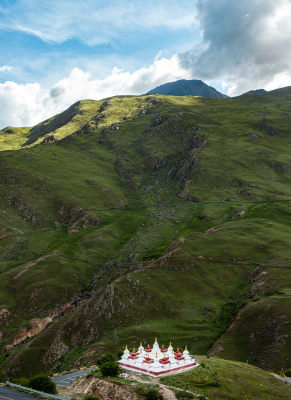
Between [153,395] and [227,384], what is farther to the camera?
[227,384]

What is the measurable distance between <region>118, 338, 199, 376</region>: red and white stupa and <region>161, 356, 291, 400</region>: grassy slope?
255 centimetres

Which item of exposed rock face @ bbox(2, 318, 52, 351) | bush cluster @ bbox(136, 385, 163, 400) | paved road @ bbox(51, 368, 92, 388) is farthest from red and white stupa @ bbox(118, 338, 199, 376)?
exposed rock face @ bbox(2, 318, 52, 351)

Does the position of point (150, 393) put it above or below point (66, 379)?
above

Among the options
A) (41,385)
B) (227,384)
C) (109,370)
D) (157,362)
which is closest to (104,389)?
(109,370)

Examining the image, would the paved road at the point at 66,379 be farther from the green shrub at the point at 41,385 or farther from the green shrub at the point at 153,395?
the green shrub at the point at 153,395

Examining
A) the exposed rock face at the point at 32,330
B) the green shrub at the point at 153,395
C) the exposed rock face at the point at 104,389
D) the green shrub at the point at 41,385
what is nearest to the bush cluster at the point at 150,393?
the green shrub at the point at 153,395

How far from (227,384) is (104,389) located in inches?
766

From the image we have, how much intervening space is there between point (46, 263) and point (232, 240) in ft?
279

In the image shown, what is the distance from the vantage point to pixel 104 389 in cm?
6222

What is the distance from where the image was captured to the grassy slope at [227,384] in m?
60.8

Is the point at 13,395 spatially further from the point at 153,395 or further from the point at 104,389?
the point at 153,395

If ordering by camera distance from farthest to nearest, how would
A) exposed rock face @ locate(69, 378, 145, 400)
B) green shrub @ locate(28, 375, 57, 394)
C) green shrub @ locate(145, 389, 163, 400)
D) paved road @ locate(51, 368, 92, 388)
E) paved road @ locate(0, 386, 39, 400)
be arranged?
paved road @ locate(51, 368, 92, 388)
green shrub @ locate(28, 375, 57, 394)
exposed rock face @ locate(69, 378, 145, 400)
green shrub @ locate(145, 389, 163, 400)
paved road @ locate(0, 386, 39, 400)

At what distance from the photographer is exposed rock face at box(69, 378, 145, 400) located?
58.5 meters

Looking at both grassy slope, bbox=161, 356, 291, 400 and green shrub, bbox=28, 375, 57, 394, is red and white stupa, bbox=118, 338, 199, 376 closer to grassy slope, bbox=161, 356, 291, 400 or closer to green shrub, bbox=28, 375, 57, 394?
grassy slope, bbox=161, 356, 291, 400
